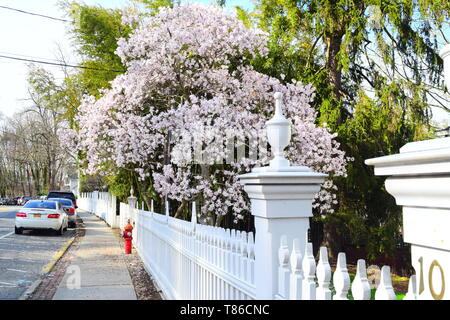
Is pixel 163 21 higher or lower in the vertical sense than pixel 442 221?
A: higher

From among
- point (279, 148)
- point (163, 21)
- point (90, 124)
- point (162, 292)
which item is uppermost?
point (163, 21)

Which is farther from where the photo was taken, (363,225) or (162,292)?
(363,225)

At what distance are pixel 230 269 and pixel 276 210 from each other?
1102 millimetres

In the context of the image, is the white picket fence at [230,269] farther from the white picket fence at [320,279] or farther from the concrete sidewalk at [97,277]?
the concrete sidewalk at [97,277]

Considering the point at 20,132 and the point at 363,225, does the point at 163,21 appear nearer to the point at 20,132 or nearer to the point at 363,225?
the point at 363,225

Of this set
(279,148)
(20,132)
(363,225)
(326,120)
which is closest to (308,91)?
(326,120)

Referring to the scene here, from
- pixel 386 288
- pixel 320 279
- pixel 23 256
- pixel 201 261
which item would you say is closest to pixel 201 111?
pixel 23 256

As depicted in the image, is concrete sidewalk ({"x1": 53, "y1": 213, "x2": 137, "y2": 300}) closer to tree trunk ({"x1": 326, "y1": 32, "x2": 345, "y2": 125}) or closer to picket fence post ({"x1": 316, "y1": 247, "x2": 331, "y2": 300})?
picket fence post ({"x1": 316, "y1": 247, "x2": 331, "y2": 300})

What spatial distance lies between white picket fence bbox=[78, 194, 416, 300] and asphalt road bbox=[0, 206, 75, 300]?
2.59 meters

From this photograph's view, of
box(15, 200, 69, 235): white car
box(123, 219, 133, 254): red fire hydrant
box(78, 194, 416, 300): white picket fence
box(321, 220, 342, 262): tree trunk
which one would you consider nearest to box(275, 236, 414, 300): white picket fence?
box(78, 194, 416, 300): white picket fence

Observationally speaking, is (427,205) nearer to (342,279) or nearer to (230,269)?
(342,279)

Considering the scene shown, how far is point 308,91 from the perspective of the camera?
1402cm
